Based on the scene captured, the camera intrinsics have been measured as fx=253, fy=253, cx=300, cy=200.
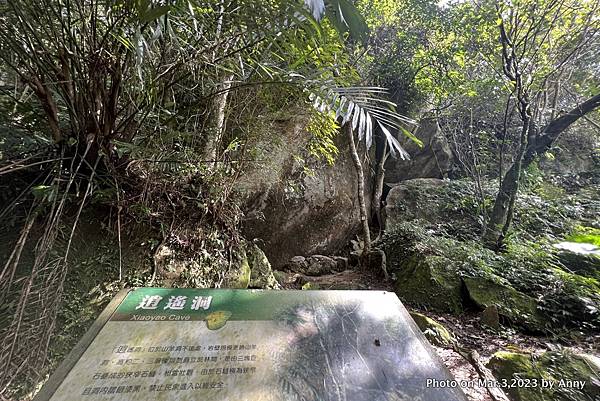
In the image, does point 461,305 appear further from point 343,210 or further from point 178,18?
point 178,18

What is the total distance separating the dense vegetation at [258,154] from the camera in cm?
132

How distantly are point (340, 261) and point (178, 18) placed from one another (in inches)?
151

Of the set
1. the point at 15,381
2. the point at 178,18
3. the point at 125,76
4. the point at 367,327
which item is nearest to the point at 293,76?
the point at 178,18

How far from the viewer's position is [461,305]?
113 inches

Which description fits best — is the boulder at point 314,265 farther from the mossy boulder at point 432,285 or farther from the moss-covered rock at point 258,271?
the moss-covered rock at point 258,271

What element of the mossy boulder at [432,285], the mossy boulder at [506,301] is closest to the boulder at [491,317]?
the mossy boulder at [506,301]

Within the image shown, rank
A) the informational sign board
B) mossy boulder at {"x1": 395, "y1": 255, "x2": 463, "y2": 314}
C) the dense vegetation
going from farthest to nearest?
1. mossy boulder at {"x1": 395, "y1": 255, "x2": 463, "y2": 314}
2. the dense vegetation
3. the informational sign board

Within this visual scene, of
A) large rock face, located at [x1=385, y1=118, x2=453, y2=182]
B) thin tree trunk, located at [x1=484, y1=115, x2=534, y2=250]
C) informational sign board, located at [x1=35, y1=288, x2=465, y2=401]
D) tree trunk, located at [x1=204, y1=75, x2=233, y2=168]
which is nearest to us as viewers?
informational sign board, located at [x1=35, y1=288, x2=465, y2=401]

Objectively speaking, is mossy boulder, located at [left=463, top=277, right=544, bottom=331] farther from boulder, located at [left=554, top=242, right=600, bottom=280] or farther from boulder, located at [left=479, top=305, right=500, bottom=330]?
boulder, located at [left=554, top=242, right=600, bottom=280]

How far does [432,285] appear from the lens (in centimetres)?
302

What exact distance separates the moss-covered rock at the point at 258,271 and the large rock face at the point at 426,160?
4.62 meters

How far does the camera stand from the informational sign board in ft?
2.36

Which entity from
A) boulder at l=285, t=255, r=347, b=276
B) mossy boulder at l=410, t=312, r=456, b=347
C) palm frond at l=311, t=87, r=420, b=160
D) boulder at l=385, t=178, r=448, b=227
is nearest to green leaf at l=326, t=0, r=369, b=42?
palm frond at l=311, t=87, r=420, b=160

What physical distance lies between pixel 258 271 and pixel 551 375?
226cm
